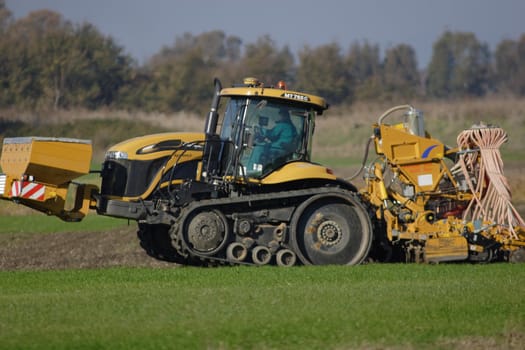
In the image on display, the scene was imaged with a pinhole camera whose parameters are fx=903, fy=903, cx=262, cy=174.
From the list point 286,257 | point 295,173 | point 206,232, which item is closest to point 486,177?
point 295,173

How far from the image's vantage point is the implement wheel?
1312 centimetres

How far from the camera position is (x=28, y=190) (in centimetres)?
1171

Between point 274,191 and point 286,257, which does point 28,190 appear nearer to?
point 274,191

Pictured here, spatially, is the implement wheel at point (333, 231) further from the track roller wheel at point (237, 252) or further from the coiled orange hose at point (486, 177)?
the coiled orange hose at point (486, 177)

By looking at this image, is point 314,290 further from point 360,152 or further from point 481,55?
point 481,55

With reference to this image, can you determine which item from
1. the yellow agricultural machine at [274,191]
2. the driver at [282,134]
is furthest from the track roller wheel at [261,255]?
the driver at [282,134]

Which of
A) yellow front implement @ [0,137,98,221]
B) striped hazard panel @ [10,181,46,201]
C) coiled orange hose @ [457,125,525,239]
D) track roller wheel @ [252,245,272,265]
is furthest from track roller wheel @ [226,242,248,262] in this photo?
coiled orange hose @ [457,125,525,239]

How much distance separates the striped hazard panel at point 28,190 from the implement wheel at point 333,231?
3644 millimetres

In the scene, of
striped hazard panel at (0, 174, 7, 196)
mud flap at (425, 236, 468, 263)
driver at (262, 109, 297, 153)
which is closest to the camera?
striped hazard panel at (0, 174, 7, 196)

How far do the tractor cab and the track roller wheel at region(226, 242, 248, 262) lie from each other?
0.97 m

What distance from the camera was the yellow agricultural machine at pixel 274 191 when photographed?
12336 millimetres

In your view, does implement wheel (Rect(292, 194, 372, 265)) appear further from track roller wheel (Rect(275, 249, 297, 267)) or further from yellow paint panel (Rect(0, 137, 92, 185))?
yellow paint panel (Rect(0, 137, 92, 185))

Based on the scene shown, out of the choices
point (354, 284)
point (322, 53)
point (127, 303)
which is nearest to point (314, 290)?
point (354, 284)

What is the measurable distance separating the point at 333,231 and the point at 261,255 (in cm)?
113
